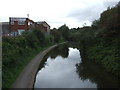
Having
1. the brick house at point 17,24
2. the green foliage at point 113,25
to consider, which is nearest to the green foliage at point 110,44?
the green foliage at point 113,25

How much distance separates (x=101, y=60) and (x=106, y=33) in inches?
161

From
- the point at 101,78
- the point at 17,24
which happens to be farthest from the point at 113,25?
the point at 17,24

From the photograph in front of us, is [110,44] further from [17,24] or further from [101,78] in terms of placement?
[17,24]

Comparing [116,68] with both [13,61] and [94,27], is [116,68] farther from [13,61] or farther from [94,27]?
[94,27]

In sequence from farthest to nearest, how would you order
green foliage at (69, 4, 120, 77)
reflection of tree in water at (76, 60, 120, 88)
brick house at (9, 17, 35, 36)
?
brick house at (9, 17, 35, 36), green foliage at (69, 4, 120, 77), reflection of tree in water at (76, 60, 120, 88)

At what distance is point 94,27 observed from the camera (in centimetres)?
3647

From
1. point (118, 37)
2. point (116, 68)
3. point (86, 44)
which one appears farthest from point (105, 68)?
point (86, 44)

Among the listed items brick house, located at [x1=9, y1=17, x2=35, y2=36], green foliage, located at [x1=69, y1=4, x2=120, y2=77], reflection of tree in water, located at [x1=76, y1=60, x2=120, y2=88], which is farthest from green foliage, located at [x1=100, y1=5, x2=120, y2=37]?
brick house, located at [x1=9, y1=17, x2=35, y2=36]

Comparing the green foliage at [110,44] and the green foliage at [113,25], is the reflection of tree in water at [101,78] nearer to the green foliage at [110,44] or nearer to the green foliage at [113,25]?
the green foliage at [110,44]

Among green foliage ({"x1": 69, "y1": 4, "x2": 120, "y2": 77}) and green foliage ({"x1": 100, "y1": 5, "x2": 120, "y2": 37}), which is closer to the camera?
green foliage ({"x1": 69, "y1": 4, "x2": 120, "y2": 77})

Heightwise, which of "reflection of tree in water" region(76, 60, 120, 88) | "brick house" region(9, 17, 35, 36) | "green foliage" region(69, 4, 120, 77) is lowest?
"reflection of tree in water" region(76, 60, 120, 88)

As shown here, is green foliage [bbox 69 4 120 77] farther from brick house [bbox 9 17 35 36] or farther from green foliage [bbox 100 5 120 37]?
brick house [bbox 9 17 35 36]

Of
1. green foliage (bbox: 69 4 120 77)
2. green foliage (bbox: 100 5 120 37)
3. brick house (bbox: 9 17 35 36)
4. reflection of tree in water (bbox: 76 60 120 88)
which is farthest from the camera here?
brick house (bbox: 9 17 35 36)

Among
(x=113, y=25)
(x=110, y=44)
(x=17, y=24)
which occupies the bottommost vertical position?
(x=110, y=44)
